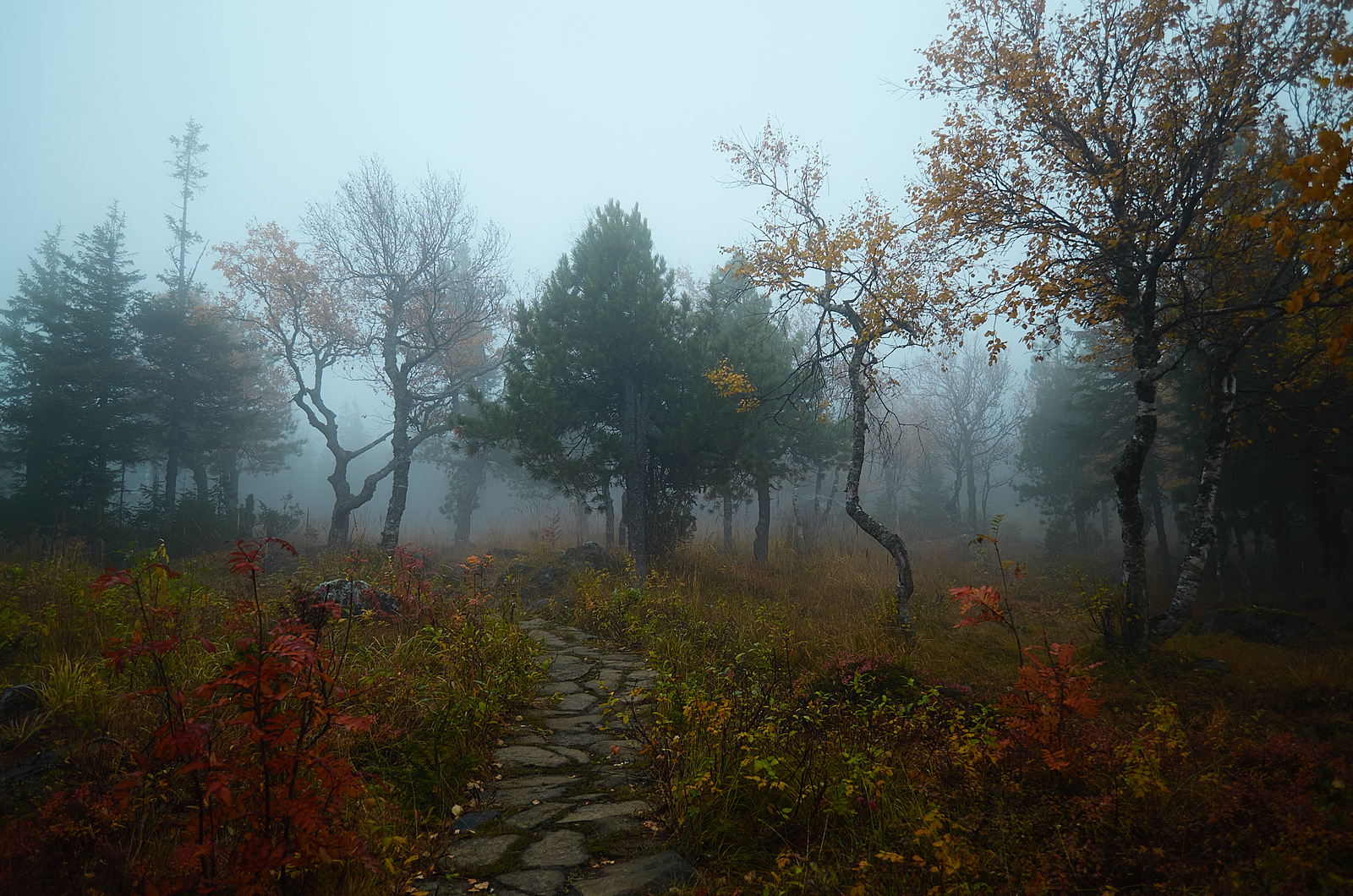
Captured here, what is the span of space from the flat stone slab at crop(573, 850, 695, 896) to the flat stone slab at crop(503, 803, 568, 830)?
0.57 meters

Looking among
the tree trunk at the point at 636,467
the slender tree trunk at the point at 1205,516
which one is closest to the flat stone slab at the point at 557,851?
the slender tree trunk at the point at 1205,516

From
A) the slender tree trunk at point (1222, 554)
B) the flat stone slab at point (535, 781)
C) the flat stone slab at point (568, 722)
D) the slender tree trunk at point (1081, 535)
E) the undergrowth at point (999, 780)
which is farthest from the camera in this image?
the slender tree trunk at point (1081, 535)

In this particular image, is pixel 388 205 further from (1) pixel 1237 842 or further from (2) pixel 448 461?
(1) pixel 1237 842

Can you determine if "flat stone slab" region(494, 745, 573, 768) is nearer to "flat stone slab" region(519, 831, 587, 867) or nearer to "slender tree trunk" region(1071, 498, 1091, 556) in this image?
"flat stone slab" region(519, 831, 587, 867)

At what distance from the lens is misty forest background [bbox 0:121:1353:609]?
10539 mm

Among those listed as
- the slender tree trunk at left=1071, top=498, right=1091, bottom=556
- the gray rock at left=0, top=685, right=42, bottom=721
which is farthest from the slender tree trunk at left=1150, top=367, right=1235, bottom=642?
the slender tree trunk at left=1071, top=498, right=1091, bottom=556

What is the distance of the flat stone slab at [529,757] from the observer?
3.59m

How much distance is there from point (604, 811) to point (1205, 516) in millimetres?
7177

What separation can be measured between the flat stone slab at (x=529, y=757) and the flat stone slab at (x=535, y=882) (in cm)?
110

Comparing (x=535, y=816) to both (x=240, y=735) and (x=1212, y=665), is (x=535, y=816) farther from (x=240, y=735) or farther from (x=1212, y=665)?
(x=1212, y=665)

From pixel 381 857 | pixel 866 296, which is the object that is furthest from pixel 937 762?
pixel 866 296

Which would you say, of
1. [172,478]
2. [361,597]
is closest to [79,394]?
[172,478]

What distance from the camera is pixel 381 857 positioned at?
2.46m

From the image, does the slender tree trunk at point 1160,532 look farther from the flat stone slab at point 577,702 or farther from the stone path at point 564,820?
the stone path at point 564,820
